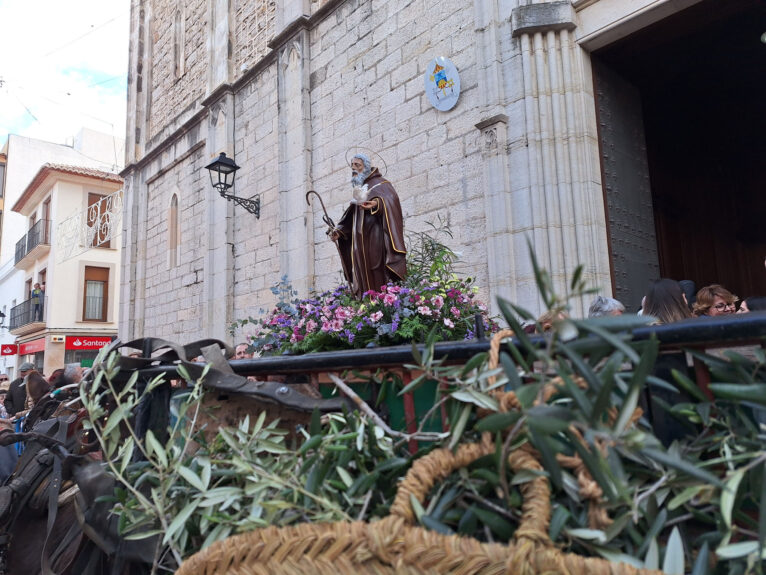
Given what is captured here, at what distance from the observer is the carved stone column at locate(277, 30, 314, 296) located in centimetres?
789

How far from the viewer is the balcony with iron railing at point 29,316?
78.7 feet

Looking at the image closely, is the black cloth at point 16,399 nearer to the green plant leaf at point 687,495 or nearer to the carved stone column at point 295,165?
the carved stone column at point 295,165

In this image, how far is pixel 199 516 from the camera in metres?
1.04

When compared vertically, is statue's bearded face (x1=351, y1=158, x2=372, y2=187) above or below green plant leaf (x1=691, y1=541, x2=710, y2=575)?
above

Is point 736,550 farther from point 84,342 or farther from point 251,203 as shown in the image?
point 84,342

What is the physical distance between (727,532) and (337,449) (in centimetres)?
60

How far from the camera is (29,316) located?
25.4m

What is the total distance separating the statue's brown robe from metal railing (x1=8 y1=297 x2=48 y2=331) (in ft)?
80.8

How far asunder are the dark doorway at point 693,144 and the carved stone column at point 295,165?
4.34 meters

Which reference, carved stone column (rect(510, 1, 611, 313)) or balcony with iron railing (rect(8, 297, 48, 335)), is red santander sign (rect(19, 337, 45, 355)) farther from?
carved stone column (rect(510, 1, 611, 313))

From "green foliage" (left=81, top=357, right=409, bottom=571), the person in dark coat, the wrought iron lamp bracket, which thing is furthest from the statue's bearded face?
the wrought iron lamp bracket

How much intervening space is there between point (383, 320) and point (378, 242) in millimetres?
900

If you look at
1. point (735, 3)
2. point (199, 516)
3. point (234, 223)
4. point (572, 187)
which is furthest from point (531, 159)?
point (234, 223)

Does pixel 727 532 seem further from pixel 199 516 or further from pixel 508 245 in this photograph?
pixel 508 245
